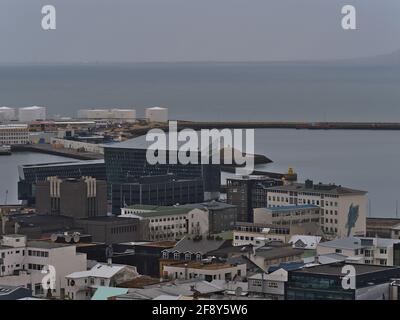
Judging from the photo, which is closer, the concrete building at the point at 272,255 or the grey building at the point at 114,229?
the concrete building at the point at 272,255

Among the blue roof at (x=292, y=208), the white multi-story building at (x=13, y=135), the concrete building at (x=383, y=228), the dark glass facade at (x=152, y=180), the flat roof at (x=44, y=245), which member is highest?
the white multi-story building at (x=13, y=135)

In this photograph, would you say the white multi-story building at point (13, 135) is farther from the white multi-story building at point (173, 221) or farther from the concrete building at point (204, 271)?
the concrete building at point (204, 271)

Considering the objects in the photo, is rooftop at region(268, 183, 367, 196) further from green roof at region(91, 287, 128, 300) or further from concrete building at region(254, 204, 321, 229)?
green roof at region(91, 287, 128, 300)

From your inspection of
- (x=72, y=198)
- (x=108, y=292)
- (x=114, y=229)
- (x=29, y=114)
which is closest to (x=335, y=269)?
(x=108, y=292)

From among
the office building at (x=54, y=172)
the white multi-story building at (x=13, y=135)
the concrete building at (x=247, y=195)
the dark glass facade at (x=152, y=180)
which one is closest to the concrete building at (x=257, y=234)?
the concrete building at (x=247, y=195)

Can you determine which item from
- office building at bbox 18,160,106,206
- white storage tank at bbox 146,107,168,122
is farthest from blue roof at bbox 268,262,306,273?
white storage tank at bbox 146,107,168,122
